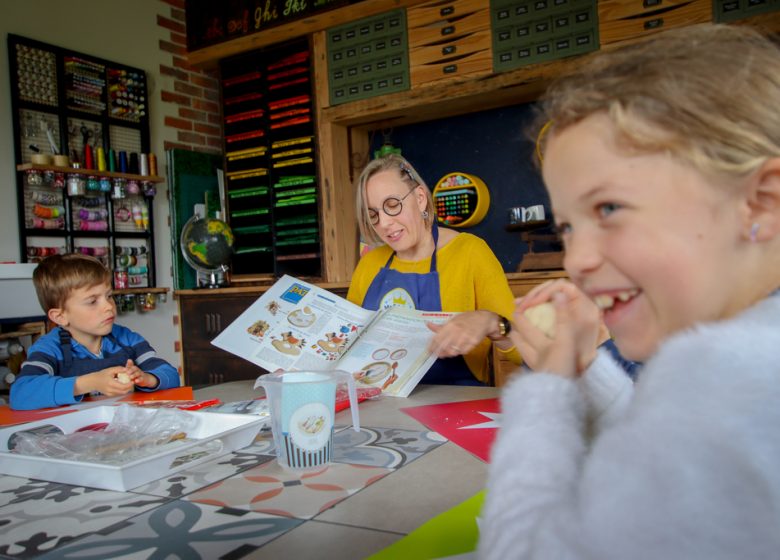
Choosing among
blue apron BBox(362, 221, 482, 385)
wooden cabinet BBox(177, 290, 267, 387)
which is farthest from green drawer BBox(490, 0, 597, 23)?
wooden cabinet BBox(177, 290, 267, 387)

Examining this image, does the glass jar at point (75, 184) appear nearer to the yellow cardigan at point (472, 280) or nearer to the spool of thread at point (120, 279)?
the spool of thread at point (120, 279)

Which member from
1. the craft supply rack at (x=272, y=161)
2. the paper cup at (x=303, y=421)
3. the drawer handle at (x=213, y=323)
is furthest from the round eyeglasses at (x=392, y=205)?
the drawer handle at (x=213, y=323)

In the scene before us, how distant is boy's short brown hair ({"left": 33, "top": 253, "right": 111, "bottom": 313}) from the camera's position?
70.7 inches

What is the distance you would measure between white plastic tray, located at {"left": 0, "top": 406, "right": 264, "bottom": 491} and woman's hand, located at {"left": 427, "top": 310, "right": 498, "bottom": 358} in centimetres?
43

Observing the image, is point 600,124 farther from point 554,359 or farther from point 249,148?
point 249,148

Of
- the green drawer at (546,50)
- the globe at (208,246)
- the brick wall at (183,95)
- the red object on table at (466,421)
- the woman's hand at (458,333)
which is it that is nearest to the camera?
the red object on table at (466,421)

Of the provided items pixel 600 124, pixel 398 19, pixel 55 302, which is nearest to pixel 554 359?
pixel 600 124

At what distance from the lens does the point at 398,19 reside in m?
3.14

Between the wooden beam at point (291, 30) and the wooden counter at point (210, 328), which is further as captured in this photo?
the wooden counter at point (210, 328)

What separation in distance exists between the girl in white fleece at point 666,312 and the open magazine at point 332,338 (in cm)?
81

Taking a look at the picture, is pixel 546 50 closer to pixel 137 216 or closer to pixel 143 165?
pixel 143 165

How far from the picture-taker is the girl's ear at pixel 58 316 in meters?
1.79

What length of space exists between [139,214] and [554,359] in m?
3.44

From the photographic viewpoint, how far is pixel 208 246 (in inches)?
143
